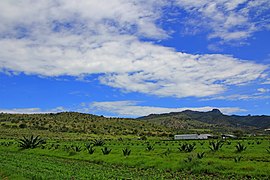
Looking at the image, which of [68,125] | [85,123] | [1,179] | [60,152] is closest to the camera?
[1,179]

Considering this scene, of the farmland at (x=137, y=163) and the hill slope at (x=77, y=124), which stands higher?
the hill slope at (x=77, y=124)

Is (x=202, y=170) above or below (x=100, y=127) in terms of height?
below

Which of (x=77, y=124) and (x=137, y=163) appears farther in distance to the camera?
(x=77, y=124)

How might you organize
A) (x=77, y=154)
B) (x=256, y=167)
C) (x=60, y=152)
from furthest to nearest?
1. (x=60, y=152)
2. (x=77, y=154)
3. (x=256, y=167)

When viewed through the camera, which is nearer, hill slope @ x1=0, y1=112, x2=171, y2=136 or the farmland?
the farmland

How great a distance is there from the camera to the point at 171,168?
31.5 metres

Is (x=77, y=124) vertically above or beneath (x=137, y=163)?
above

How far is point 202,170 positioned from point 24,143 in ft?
137

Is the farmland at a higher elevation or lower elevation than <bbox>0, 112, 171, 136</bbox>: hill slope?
lower

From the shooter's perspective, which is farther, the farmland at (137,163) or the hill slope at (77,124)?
the hill slope at (77,124)

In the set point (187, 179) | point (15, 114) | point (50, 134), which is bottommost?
point (187, 179)

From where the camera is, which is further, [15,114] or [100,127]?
[15,114]

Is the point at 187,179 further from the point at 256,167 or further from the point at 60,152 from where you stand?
the point at 60,152

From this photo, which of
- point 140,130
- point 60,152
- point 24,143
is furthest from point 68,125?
point 60,152
